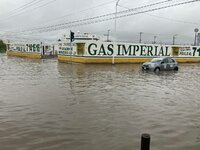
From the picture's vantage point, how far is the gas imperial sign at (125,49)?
36559 mm

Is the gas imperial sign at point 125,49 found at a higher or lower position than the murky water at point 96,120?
higher

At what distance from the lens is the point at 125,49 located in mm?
39000

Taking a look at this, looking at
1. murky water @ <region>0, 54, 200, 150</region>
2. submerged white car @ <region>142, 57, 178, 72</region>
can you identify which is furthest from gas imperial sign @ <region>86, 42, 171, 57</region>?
murky water @ <region>0, 54, 200, 150</region>

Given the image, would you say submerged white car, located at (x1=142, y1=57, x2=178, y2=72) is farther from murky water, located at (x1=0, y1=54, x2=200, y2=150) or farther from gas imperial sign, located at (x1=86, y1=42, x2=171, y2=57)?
murky water, located at (x1=0, y1=54, x2=200, y2=150)

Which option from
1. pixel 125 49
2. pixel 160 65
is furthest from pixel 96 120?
pixel 125 49

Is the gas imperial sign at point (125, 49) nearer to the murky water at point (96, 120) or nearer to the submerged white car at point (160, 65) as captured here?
the submerged white car at point (160, 65)

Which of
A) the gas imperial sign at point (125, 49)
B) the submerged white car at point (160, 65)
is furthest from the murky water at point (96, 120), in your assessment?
the gas imperial sign at point (125, 49)

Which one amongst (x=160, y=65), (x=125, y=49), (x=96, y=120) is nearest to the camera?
(x=96, y=120)

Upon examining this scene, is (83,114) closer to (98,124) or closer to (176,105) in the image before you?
(98,124)

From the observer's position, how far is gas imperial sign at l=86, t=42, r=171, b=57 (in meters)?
36.6

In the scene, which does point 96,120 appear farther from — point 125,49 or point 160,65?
point 125,49

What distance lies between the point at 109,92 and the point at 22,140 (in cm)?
729

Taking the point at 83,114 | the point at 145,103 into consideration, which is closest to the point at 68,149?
the point at 83,114

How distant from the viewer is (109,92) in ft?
43.4
